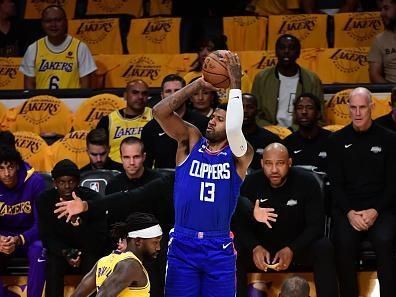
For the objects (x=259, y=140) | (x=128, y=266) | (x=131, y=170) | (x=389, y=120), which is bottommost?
(x=128, y=266)

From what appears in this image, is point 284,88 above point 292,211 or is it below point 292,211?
above

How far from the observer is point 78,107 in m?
10.8

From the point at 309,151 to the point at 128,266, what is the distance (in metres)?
3.25

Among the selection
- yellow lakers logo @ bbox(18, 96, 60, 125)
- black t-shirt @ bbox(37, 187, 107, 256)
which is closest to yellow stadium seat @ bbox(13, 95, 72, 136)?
yellow lakers logo @ bbox(18, 96, 60, 125)

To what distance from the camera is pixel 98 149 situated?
9273mm

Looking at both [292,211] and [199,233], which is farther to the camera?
[292,211]

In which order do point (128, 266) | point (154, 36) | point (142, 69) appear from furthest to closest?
1. point (154, 36)
2. point (142, 69)
3. point (128, 266)

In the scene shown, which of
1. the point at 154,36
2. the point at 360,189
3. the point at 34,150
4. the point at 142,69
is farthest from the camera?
the point at 154,36

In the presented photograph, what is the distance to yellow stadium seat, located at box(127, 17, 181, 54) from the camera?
12.0 meters

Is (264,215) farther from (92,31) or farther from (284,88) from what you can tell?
(92,31)

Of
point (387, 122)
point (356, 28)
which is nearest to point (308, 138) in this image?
point (387, 122)

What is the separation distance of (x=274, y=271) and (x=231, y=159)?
5.82ft

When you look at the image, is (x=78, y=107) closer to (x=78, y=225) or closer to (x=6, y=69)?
(x=6, y=69)

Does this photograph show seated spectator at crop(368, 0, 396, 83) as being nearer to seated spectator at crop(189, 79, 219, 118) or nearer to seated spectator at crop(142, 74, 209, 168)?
seated spectator at crop(189, 79, 219, 118)
